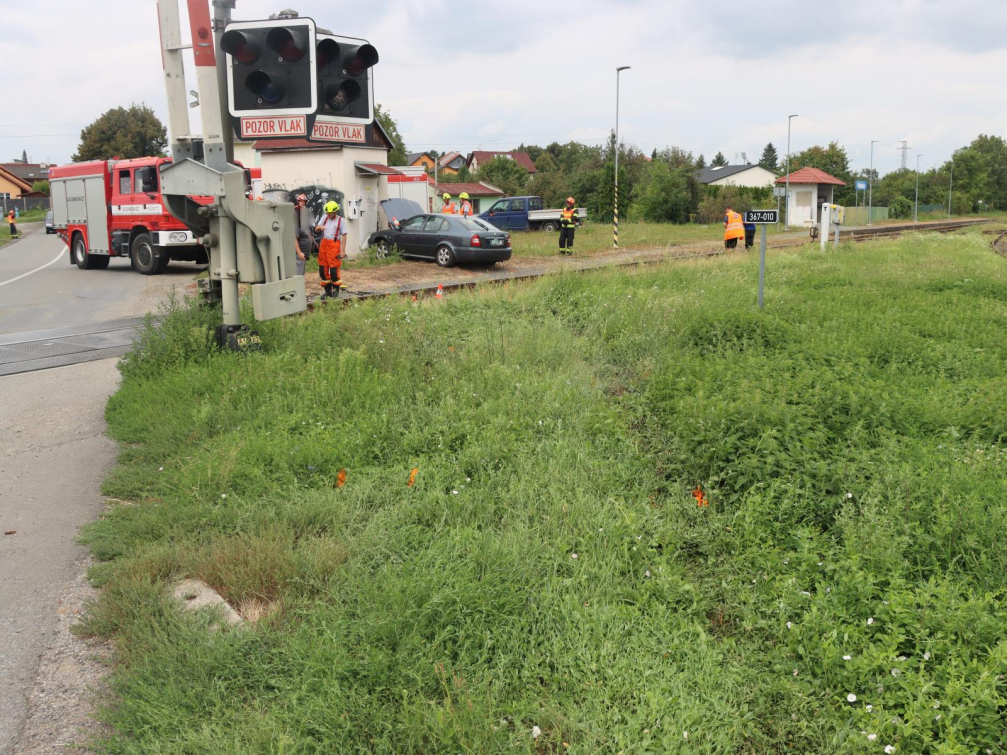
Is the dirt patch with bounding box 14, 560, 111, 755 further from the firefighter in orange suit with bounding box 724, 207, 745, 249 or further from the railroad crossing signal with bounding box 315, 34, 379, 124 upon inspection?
the firefighter in orange suit with bounding box 724, 207, 745, 249

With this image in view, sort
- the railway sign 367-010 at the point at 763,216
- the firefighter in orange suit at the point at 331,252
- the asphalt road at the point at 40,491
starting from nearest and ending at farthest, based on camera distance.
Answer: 1. the asphalt road at the point at 40,491
2. the railway sign 367-010 at the point at 763,216
3. the firefighter in orange suit at the point at 331,252

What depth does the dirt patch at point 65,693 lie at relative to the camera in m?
3.30

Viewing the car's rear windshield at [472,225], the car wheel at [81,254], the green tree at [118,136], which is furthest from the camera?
the green tree at [118,136]

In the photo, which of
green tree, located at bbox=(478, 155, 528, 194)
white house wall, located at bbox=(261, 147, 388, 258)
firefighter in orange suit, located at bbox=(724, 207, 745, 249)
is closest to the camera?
white house wall, located at bbox=(261, 147, 388, 258)

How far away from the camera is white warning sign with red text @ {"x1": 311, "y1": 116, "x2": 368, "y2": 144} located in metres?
6.29

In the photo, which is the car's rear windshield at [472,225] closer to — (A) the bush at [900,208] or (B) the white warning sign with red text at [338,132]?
(B) the white warning sign with red text at [338,132]

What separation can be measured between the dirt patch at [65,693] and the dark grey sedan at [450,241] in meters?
17.7

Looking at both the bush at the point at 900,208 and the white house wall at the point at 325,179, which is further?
the bush at the point at 900,208

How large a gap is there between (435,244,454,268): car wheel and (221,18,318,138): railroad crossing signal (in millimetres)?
15202

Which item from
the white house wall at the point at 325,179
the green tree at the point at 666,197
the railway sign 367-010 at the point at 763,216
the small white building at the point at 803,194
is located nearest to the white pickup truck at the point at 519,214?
the white house wall at the point at 325,179

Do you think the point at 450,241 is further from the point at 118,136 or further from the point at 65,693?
the point at 118,136

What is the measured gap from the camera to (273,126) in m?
6.41

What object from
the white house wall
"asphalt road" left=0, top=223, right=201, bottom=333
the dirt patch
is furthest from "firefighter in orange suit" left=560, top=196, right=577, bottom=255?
the dirt patch

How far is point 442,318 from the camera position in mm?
10000
